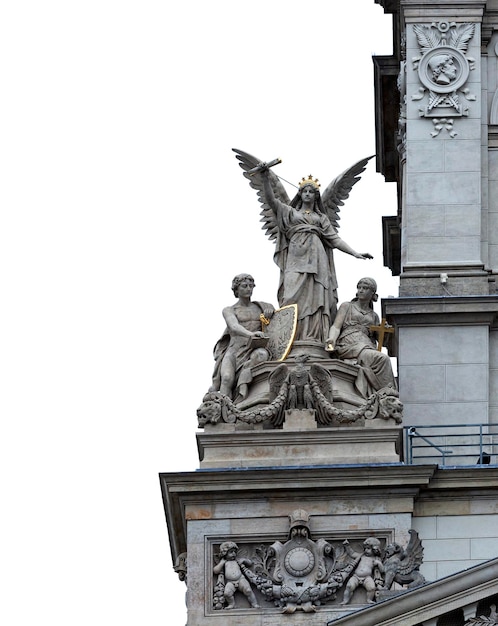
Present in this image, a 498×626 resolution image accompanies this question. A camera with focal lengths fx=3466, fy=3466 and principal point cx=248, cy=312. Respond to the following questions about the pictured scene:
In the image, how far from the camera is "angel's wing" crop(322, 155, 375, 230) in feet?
192

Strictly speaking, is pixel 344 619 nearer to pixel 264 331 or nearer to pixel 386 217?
pixel 264 331

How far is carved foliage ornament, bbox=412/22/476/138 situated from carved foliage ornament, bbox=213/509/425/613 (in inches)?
343

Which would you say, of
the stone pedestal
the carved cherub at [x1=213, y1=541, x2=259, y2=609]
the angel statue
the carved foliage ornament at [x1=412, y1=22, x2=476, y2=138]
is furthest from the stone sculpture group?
the carved cherub at [x1=213, y1=541, x2=259, y2=609]

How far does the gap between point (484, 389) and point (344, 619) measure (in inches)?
274

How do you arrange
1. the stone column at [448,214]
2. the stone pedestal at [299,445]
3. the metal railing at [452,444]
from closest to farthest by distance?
the stone pedestal at [299,445]
the metal railing at [452,444]
the stone column at [448,214]

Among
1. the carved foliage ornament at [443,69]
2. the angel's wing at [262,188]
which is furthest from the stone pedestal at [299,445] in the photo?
the carved foliage ornament at [443,69]

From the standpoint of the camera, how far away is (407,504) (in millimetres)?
54469

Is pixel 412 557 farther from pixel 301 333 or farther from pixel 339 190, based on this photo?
pixel 339 190

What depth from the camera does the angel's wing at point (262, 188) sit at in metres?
58.5

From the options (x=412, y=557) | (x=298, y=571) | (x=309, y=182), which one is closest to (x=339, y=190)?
(x=309, y=182)

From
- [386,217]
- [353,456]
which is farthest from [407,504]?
[386,217]

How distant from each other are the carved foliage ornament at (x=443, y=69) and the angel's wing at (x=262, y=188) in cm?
290

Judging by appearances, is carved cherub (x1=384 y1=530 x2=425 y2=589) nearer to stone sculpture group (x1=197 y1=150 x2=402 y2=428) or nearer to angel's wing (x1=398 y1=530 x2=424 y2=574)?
angel's wing (x1=398 y1=530 x2=424 y2=574)

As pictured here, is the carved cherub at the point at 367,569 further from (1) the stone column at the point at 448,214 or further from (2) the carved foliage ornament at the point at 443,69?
(2) the carved foliage ornament at the point at 443,69
